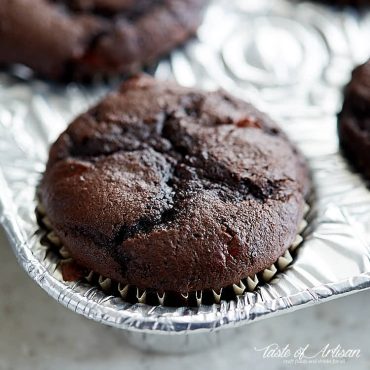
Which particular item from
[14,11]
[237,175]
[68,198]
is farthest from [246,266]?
[14,11]

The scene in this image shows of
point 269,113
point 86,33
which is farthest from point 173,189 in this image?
point 86,33

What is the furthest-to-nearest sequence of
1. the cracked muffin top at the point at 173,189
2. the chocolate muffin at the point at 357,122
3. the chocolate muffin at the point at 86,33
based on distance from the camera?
the chocolate muffin at the point at 86,33 < the chocolate muffin at the point at 357,122 < the cracked muffin top at the point at 173,189

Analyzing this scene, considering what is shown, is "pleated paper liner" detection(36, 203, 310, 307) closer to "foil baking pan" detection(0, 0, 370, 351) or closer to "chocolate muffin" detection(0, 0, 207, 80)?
"foil baking pan" detection(0, 0, 370, 351)

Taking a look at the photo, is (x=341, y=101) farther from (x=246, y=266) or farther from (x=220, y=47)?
(x=246, y=266)

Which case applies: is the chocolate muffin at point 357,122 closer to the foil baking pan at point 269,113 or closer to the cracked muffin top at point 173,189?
the foil baking pan at point 269,113

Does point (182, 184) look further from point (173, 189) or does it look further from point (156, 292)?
point (156, 292)

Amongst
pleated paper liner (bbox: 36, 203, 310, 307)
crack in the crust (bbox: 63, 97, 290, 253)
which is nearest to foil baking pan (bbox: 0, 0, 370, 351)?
pleated paper liner (bbox: 36, 203, 310, 307)

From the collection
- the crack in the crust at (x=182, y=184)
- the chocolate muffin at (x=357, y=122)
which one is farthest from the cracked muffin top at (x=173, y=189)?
the chocolate muffin at (x=357, y=122)
